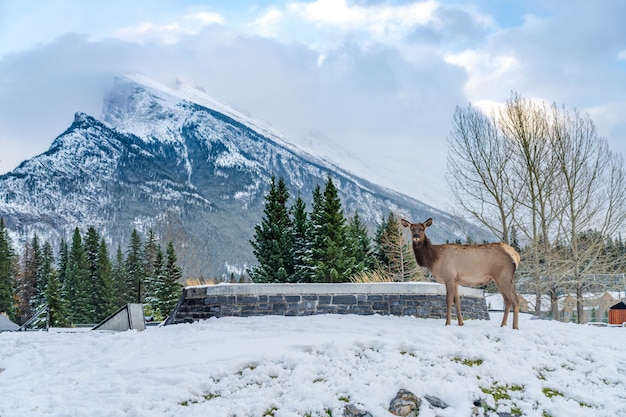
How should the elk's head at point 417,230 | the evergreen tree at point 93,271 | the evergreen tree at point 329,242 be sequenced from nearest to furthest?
1. the elk's head at point 417,230
2. the evergreen tree at point 329,242
3. the evergreen tree at point 93,271

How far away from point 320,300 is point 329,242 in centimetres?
1958

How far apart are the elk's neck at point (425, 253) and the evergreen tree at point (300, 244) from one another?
21158mm

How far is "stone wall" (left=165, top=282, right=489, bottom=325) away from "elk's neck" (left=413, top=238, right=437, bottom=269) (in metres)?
1.50

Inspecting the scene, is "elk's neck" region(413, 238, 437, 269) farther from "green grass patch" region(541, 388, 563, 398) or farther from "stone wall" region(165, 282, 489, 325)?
"green grass patch" region(541, 388, 563, 398)

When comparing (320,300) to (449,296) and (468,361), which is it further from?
(468,361)

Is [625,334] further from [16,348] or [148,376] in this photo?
[16,348]

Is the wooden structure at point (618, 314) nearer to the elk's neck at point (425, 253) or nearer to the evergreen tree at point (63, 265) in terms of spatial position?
the elk's neck at point (425, 253)

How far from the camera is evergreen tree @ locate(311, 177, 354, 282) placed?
109ft

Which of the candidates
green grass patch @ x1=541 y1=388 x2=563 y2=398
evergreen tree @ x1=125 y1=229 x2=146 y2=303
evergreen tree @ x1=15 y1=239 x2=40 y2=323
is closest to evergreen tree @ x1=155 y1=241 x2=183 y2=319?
evergreen tree @ x1=125 y1=229 x2=146 y2=303

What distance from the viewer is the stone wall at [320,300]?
1385 cm

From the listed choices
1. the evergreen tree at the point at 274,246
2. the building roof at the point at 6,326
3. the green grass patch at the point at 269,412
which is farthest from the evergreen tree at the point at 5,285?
the green grass patch at the point at 269,412

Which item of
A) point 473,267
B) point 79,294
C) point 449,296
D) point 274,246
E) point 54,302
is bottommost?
point 79,294

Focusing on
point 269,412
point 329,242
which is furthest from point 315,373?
point 329,242

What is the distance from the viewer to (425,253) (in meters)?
12.6
